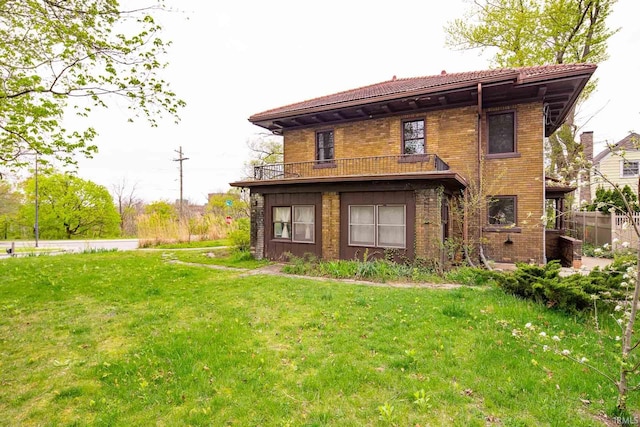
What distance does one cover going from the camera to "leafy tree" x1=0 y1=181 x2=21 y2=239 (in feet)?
90.0

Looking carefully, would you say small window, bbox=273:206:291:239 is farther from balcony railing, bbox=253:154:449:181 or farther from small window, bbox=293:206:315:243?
balcony railing, bbox=253:154:449:181

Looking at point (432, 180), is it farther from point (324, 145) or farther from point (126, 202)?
point (126, 202)

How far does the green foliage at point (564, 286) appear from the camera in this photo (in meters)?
4.59

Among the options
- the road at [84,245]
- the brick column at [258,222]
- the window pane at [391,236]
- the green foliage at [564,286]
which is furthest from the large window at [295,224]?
the road at [84,245]

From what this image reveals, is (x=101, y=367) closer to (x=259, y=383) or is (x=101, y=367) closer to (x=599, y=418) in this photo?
(x=259, y=383)

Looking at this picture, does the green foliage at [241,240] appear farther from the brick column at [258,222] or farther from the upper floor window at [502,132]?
the upper floor window at [502,132]

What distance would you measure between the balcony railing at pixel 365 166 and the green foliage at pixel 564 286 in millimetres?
5242

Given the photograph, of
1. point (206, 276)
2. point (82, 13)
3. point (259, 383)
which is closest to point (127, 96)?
point (82, 13)

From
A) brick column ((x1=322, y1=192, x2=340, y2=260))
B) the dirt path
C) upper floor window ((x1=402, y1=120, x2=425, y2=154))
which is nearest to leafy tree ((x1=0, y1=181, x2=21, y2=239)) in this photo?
the dirt path

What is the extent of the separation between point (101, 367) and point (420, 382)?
3.75 metres

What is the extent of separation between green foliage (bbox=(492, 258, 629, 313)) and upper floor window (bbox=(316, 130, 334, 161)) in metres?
8.91

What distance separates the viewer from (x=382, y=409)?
107 inches

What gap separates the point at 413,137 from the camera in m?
11.9

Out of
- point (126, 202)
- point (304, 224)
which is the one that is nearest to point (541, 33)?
point (304, 224)
